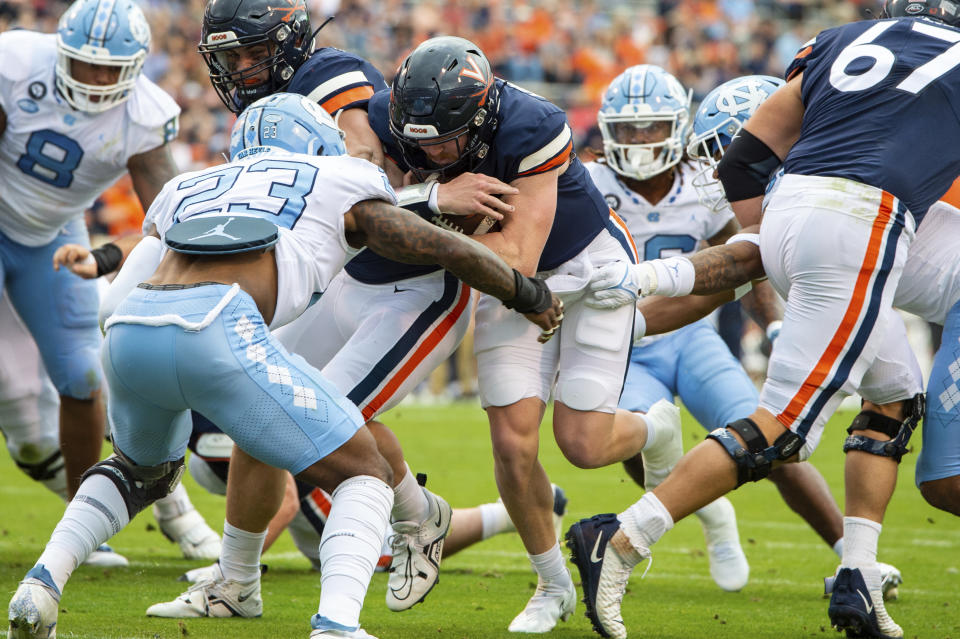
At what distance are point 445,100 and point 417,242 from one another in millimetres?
634

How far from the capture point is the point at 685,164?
548cm

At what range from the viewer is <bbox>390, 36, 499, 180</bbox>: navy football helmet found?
3.65m

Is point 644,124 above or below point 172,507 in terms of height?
above

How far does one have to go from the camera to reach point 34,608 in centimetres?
293

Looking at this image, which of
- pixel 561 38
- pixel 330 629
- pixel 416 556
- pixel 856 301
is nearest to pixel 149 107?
pixel 416 556

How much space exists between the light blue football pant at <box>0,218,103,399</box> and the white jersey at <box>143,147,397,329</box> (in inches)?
85.5

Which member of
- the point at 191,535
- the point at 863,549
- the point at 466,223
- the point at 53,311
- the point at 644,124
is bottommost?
the point at 191,535

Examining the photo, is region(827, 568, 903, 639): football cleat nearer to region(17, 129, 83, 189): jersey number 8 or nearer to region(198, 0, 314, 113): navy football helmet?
region(198, 0, 314, 113): navy football helmet

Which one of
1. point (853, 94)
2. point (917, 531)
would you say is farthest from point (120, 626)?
point (917, 531)

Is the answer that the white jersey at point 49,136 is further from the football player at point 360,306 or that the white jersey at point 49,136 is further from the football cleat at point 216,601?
the football cleat at point 216,601

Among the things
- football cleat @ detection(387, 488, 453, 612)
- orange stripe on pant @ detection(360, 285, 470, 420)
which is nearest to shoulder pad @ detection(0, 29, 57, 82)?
orange stripe on pant @ detection(360, 285, 470, 420)

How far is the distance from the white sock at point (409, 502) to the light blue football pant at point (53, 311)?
1.93m

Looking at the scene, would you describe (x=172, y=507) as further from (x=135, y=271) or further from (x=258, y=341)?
(x=258, y=341)

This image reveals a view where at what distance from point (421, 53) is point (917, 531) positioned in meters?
4.27
